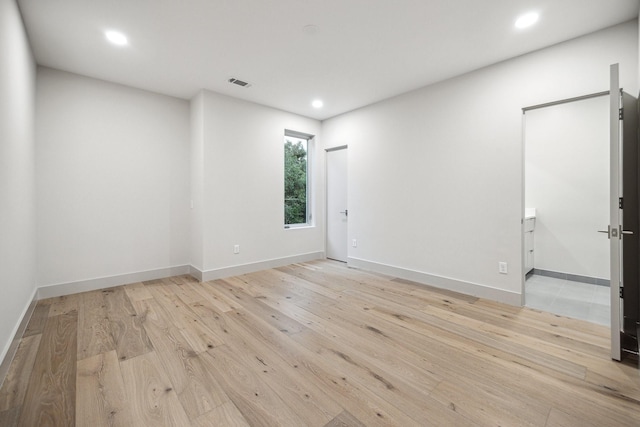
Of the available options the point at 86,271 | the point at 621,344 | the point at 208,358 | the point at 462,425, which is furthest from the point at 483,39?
the point at 86,271

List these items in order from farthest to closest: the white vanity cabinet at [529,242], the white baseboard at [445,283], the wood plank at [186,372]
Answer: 1. the white vanity cabinet at [529,242]
2. the white baseboard at [445,283]
3. the wood plank at [186,372]

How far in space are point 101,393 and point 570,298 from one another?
4.59m

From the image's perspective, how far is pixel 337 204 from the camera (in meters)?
5.38

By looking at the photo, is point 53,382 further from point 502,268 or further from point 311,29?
point 502,268

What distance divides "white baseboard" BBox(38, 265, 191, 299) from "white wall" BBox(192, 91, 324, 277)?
69 cm

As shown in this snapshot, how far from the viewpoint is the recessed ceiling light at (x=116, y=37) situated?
2.61 meters

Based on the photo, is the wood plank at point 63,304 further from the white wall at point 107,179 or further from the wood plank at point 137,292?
the wood plank at point 137,292

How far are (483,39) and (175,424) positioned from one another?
12.6ft

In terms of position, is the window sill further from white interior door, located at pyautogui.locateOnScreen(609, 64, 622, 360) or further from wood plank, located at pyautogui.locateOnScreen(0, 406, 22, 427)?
white interior door, located at pyautogui.locateOnScreen(609, 64, 622, 360)

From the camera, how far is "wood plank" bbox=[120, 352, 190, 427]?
1.46 metres

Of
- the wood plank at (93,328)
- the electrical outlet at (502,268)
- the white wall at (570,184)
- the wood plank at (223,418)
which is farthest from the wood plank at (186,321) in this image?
the white wall at (570,184)

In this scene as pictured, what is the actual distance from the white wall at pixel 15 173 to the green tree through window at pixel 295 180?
130 inches

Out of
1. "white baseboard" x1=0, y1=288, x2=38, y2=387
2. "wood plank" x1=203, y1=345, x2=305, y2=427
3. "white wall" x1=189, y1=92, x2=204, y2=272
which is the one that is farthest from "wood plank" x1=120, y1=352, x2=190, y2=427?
"white wall" x1=189, y1=92, x2=204, y2=272

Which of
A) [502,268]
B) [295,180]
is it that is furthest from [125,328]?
[502,268]
